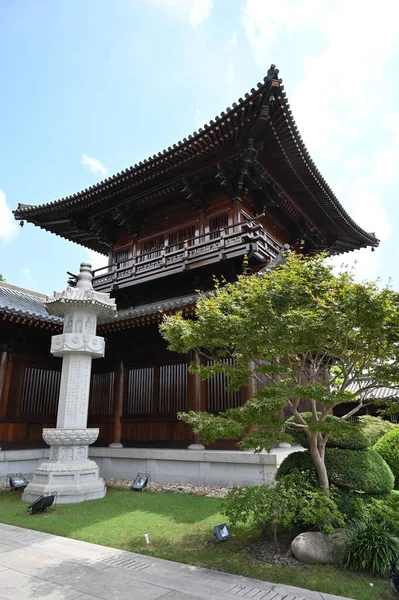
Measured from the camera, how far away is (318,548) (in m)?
5.12

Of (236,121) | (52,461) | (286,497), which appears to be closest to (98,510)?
(52,461)

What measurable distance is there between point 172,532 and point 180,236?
450 inches

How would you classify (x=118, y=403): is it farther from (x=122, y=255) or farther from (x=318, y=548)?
(x=318, y=548)

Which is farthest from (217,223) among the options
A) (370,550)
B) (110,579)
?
(110,579)

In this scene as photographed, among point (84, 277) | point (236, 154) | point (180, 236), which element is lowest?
point (84, 277)

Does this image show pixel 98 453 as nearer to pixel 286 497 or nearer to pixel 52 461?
pixel 52 461

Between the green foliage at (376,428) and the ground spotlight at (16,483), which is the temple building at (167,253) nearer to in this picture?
the ground spotlight at (16,483)

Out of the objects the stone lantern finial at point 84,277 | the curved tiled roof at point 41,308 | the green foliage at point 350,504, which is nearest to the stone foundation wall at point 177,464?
the green foliage at point 350,504

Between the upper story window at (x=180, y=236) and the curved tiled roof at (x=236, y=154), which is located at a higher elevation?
the curved tiled roof at (x=236, y=154)

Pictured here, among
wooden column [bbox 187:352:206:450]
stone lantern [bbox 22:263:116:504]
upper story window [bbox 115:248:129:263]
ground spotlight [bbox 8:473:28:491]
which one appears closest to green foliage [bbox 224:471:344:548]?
stone lantern [bbox 22:263:116:504]

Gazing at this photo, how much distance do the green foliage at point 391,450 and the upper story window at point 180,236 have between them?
942 cm

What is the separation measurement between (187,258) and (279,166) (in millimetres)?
4972

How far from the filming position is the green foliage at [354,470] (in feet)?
19.5

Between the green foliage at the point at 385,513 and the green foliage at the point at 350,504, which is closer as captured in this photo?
the green foliage at the point at 385,513
